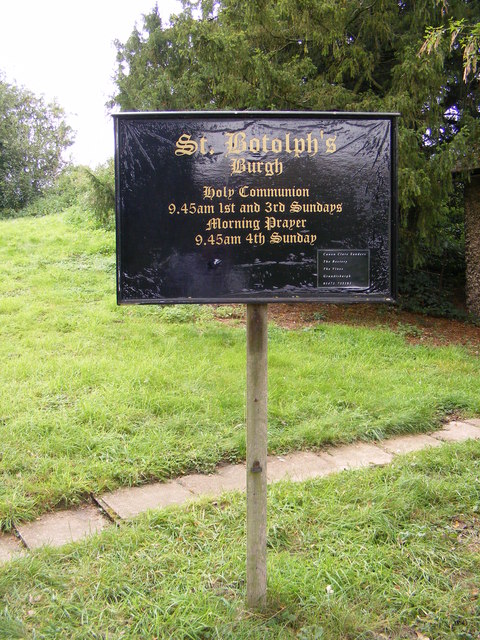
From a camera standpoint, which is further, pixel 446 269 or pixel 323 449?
pixel 446 269

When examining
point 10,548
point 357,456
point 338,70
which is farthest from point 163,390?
point 338,70

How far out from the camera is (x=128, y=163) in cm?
232

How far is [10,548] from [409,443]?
283 centimetres

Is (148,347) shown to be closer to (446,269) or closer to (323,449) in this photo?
(323,449)

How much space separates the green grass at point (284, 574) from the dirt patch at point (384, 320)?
4.77m

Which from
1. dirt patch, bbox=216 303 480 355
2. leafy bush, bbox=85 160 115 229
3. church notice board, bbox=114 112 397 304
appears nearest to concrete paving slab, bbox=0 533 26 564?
church notice board, bbox=114 112 397 304

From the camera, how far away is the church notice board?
2314mm

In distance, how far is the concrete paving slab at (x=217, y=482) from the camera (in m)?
3.55

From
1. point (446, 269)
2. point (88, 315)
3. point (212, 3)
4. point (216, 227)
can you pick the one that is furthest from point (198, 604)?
point (446, 269)

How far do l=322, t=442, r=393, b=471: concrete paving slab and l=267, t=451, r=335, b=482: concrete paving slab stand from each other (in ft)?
0.19

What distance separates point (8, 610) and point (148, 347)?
12.7 feet

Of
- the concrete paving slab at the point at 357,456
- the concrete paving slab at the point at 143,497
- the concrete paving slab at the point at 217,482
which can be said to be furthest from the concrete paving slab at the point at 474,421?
the concrete paving slab at the point at 143,497

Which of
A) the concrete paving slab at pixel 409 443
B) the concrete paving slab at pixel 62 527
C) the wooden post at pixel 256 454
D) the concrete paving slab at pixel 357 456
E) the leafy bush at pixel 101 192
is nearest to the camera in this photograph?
the wooden post at pixel 256 454

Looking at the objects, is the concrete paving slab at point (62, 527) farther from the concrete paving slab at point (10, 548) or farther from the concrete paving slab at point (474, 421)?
the concrete paving slab at point (474, 421)
